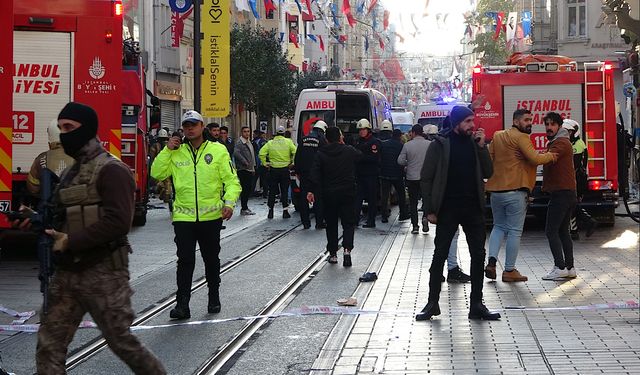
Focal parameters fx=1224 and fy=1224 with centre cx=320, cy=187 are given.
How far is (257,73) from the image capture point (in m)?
48.8

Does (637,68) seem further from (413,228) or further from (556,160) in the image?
(556,160)

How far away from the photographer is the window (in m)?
53.3

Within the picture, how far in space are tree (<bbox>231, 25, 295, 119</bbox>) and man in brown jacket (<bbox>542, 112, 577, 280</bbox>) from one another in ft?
118

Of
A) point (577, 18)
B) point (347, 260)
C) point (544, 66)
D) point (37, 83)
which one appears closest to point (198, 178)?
point (347, 260)

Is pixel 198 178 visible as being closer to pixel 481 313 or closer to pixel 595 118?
pixel 481 313

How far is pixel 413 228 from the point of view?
20.4 metres

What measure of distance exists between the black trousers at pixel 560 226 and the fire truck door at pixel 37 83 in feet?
22.2

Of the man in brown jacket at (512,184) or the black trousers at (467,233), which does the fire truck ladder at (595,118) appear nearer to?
the man in brown jacket at (512,184)

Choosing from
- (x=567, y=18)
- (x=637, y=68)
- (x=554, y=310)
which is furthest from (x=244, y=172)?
(x=567, y=18)

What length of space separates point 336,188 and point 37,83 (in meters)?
4.33

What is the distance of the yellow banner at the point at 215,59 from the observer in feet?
80.3

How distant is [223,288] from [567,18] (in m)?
43.5

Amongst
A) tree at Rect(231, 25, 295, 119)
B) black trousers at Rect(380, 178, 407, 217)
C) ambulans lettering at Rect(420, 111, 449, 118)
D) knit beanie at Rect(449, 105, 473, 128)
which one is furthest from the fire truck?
tree at Rect(231, 25, 295, 119)

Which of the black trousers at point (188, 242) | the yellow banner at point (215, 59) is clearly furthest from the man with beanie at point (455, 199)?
the yellow banner at point (215, 59)
